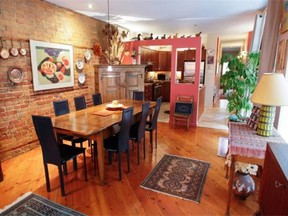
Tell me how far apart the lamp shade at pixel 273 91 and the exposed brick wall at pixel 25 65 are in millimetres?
3640

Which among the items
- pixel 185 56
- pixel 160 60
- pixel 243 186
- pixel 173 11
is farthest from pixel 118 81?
pixel 243 186

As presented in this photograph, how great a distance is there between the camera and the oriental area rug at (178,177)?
2459 millimetres

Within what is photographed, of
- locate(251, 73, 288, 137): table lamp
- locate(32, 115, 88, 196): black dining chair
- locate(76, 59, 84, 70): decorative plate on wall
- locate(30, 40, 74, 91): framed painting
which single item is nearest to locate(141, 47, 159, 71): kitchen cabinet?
locate(76, 59, 84, 70): decorative plate on wall

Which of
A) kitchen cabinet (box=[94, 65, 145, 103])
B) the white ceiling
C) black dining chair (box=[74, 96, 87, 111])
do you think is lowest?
black dining chair (box=[74, 96, 87, 111])

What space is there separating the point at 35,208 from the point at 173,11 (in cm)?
440

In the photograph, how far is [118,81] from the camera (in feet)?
17.8

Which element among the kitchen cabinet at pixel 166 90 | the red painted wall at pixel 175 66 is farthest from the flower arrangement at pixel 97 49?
Result: the kitchen cabinet at pixel 166 90

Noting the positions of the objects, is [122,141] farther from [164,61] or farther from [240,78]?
[164,61]

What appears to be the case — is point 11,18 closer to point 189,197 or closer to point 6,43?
point 6,43

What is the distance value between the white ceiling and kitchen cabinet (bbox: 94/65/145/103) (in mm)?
1264

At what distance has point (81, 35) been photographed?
15.6ft

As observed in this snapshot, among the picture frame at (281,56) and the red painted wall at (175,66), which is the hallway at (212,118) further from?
the picture frame at (281,56)

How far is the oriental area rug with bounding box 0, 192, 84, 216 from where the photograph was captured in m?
2.09

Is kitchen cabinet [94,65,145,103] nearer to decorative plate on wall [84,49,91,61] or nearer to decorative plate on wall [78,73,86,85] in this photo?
decorative plate on wall [84,49,91,61]
